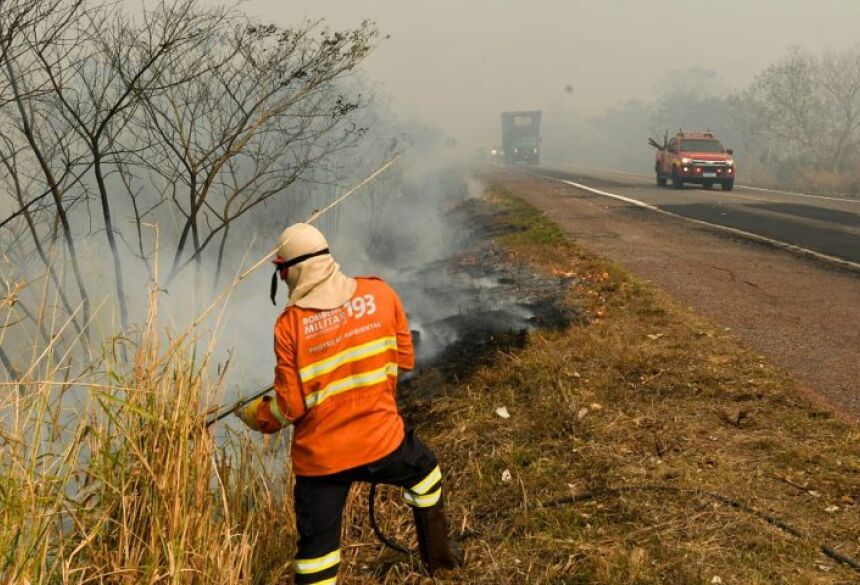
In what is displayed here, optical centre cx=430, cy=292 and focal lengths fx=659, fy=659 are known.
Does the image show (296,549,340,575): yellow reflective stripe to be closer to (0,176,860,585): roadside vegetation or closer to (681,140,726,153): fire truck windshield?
(0,176,860,585): roadside vegetation

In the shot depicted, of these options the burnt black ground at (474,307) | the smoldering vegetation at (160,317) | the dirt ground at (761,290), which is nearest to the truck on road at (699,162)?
the smoldering vegetation at (160,317)

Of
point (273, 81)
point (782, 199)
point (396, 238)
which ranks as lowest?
point (396, 238)

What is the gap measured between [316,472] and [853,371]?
13.9 feet

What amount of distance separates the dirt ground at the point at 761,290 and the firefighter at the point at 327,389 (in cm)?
320

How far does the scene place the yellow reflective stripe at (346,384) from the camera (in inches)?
99.4

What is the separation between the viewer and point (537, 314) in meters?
7.33

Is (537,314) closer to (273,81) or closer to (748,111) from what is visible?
(273,81)

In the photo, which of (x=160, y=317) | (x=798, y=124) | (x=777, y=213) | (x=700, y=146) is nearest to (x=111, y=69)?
(x=160, y=317)

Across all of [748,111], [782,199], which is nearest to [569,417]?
[782,199]

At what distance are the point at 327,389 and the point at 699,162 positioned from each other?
68.1ft

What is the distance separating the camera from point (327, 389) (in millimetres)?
2531

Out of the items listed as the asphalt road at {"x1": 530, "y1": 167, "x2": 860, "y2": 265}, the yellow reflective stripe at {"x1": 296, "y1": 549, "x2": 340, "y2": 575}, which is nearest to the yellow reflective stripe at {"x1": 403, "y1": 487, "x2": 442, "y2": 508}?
the yellow reflective stripe at {"x1": 296, "y1": 549, "x2": 340, "y2": 575}

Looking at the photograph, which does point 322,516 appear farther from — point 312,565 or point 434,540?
point 434,540

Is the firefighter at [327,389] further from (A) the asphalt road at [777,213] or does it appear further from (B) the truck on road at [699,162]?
(B) the truck on road at [699,162]
